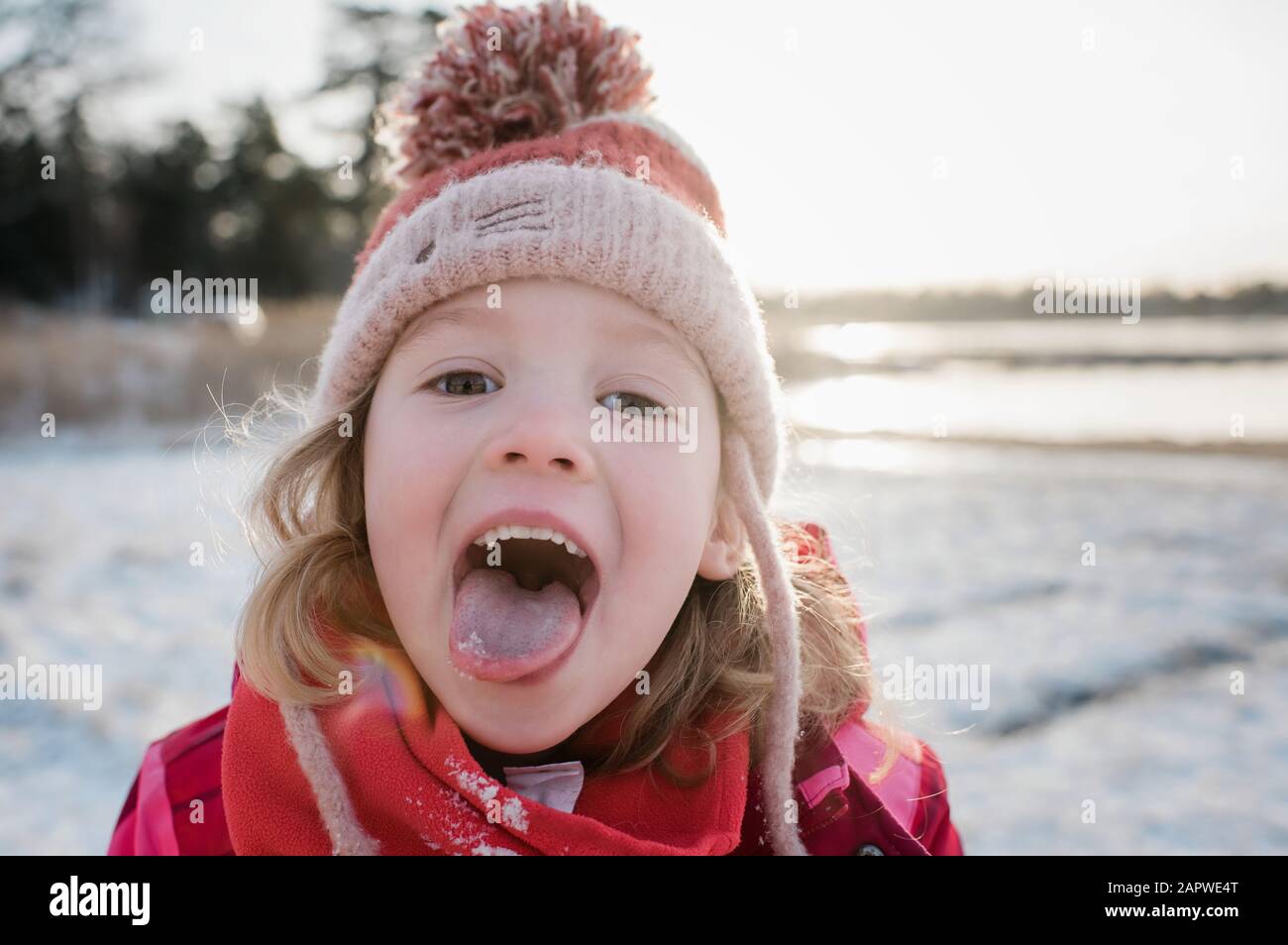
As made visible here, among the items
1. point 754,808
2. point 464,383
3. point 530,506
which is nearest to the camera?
point 530,506

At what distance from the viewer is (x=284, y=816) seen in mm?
1674

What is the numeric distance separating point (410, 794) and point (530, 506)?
0.57 metres

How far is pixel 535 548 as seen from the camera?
5.97ft

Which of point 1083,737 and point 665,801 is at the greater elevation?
point 665,801

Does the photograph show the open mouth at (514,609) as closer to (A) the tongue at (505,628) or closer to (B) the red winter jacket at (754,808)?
(A) the tongue at (505,628)

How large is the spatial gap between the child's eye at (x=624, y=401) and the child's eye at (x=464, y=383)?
207 millimetres

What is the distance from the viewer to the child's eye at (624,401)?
1.75 metres

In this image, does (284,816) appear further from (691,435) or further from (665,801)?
(691,435)

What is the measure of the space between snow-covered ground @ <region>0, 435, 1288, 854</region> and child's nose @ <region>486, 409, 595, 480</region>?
97 cm

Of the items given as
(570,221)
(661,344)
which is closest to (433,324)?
(570,221)

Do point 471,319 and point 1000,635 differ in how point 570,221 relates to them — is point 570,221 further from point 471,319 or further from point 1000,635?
point 1000,635

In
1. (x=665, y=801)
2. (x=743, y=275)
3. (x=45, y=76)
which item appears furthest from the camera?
(x=45, y=76)

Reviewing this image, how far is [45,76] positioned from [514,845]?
26146 millimetres
